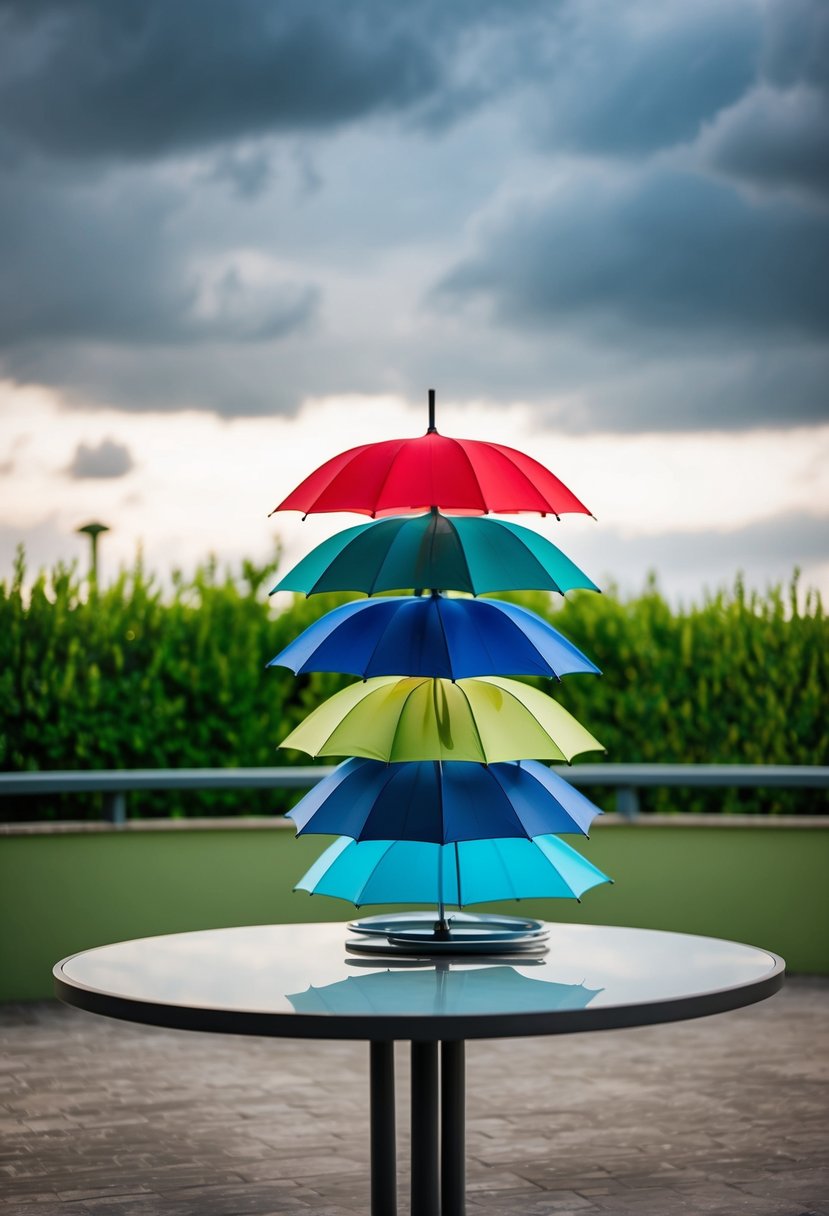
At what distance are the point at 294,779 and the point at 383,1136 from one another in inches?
198

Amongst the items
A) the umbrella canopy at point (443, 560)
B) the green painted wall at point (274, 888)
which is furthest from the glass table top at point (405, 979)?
the green painted wall at point (274, 888)

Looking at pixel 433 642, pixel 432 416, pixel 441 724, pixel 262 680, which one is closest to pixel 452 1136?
pixel 441 724

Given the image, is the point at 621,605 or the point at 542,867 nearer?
the point at 542,867

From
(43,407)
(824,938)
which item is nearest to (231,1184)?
(824,938)

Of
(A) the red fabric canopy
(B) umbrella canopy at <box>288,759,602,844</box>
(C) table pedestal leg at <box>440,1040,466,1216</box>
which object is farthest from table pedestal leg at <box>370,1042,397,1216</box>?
(A) the red fabric canopy

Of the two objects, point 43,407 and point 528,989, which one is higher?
point 43,407

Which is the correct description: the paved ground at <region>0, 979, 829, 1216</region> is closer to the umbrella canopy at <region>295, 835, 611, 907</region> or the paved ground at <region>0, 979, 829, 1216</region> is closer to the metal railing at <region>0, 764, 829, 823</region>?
the metal railing at <region>0, 764, 829, 823</region>

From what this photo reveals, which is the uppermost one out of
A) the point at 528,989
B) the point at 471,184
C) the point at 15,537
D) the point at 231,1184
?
the point at 471,184

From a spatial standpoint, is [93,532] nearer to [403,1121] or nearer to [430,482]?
[403,1121]

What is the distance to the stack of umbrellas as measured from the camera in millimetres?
4305

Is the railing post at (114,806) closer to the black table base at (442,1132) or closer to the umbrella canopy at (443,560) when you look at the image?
the black table base at (442,1132)

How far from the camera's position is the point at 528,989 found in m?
3.97

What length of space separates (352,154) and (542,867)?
9.36m

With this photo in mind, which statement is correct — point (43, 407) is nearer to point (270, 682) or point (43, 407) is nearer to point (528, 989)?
point (270, 682)
